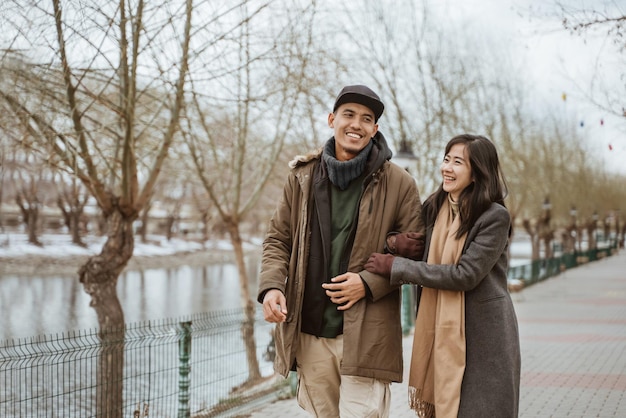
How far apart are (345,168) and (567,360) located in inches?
354

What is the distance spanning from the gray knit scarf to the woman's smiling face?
15.2 inches

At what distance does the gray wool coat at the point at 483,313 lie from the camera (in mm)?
3162

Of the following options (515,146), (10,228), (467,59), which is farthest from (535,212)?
(10,228)

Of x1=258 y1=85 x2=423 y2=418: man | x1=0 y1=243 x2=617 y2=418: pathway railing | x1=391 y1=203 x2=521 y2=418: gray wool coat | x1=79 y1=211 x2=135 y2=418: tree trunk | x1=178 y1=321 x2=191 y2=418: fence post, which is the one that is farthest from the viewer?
x1=79 y1=211 x2=135 y2=418: tree trunk

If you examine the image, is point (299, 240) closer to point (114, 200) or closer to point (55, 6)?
point (55, 6)

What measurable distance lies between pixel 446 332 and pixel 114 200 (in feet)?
20.1

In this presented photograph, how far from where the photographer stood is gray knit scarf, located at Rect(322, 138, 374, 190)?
332 centimetres

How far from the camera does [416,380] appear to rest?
3420 millimetres

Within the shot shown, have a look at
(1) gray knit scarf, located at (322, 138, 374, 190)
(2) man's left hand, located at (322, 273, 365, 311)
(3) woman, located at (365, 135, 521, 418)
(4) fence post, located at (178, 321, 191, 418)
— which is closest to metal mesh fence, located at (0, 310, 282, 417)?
(4) fence post, located at (178, 321, 191, 418)

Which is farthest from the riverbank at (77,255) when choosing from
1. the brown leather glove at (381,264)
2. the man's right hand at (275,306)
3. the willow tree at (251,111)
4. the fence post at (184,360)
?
the brown leather glove at (381,264)

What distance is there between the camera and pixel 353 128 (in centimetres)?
336

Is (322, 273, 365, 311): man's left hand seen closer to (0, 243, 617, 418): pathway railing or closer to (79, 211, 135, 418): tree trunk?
(0, 243, 617, 418): pathway railing

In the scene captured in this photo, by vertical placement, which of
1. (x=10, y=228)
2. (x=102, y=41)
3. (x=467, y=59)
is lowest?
(x=10, y=228)

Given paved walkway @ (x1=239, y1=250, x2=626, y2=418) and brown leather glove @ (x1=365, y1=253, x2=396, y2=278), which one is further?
paved walkway @ (x1=239, y1=250, x2=626, y2=418)
